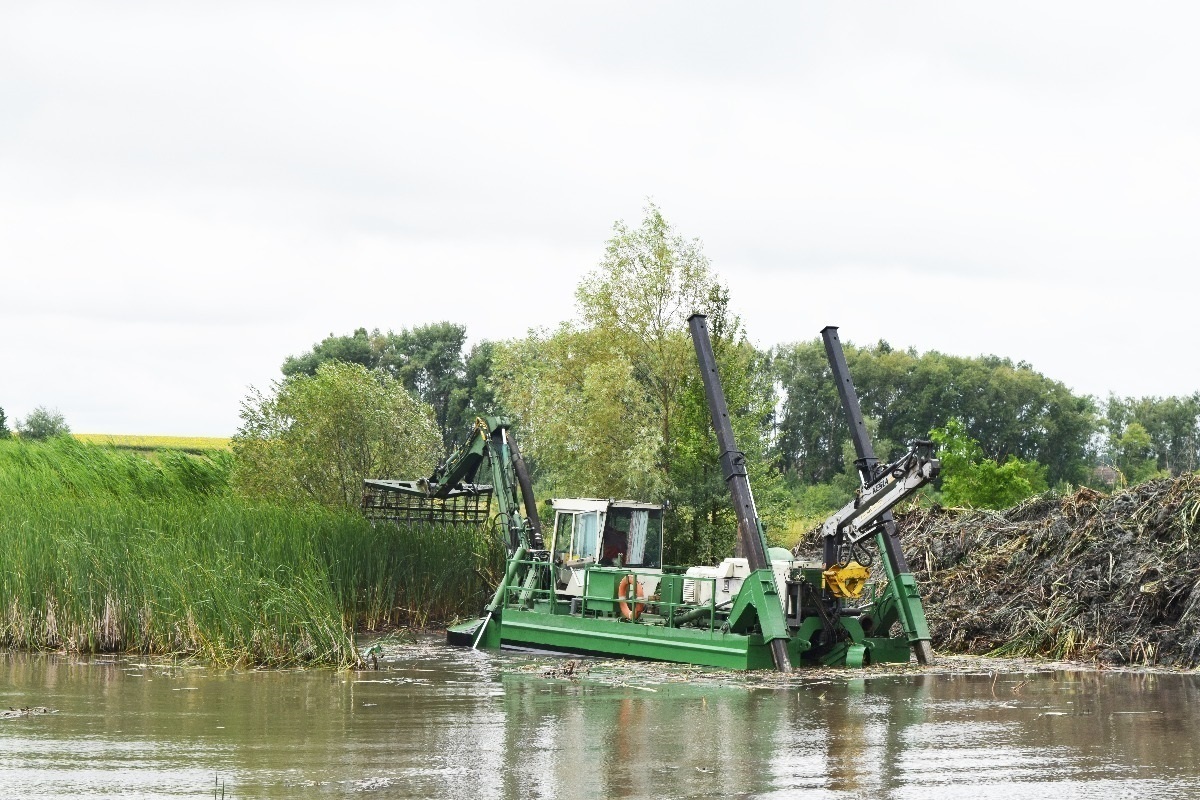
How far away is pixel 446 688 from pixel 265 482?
16767mm

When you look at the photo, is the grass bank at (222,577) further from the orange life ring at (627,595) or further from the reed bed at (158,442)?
the reed bed at (158,442)

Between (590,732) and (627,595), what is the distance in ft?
29.4

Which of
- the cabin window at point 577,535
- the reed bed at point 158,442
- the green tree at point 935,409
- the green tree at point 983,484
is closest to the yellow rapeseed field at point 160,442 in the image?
the reed bed at point 158,442

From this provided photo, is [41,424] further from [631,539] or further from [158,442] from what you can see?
[631,539]

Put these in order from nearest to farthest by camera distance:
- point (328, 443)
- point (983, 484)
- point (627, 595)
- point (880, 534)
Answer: point (880, 534) → point (627, 595) → point (328, 443) → point (983, 484)

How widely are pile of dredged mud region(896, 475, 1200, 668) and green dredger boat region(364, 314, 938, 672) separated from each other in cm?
166

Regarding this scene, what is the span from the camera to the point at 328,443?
33.4 m

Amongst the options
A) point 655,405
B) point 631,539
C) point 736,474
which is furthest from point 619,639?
point 655,405

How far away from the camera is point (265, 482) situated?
33.4 m

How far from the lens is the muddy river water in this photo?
35.0 ft

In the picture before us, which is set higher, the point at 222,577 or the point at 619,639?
the point at 222,577

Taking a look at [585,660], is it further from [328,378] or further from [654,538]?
[328,378]

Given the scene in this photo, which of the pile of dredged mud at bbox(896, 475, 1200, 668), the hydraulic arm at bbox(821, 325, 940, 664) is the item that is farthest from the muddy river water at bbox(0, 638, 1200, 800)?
the pile of dredged mud at bbox(896, 475, 1200, 668)

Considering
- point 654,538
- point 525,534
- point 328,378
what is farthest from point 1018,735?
point 328,378
